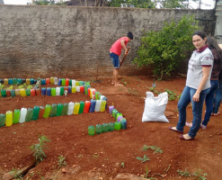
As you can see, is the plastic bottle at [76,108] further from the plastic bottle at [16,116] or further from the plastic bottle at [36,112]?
the plastic bottle at [16,116]

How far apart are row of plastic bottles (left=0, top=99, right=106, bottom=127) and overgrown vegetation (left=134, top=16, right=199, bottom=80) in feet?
10.4

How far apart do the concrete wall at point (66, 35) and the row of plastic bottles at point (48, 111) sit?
10.1ft

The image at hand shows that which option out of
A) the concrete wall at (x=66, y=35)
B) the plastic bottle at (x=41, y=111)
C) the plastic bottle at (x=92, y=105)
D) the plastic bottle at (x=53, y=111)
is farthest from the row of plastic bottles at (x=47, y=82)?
the plastic bottle at (x=41, y=111)

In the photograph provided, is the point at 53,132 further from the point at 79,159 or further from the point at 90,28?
the point at 90,28

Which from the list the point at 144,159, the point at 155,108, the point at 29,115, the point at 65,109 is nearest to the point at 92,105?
the point at 65,109

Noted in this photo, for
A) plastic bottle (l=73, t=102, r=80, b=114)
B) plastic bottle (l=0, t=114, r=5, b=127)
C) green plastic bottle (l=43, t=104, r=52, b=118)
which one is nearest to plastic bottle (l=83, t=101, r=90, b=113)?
plastic bottle (l=73, t=102, r=80, b=114)

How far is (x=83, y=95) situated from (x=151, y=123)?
2.24 metres

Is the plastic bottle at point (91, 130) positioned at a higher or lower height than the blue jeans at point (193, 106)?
lower

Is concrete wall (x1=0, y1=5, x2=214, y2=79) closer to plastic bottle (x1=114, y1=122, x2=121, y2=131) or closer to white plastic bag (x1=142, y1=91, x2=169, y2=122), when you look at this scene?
white plastic bag (x1=142, y1=91, x2=169, y2=122)

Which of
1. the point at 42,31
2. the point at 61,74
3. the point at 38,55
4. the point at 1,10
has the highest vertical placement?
the point at 1,10

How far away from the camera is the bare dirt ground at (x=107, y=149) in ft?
8.95

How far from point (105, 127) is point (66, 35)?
4.28m

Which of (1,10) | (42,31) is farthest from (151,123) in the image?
(1,10)

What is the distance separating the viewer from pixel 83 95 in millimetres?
5582
